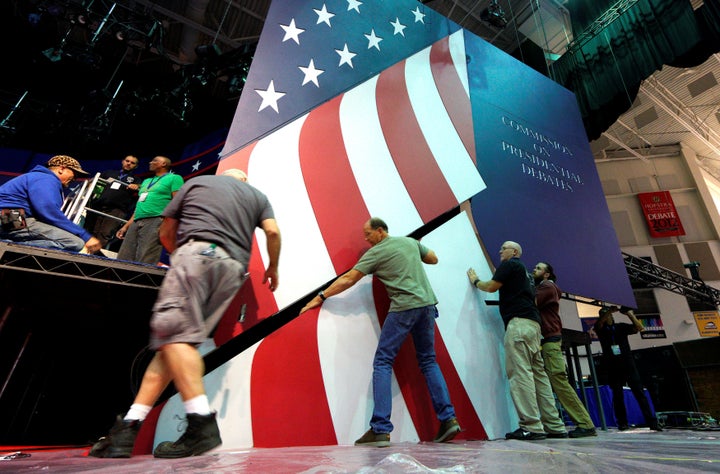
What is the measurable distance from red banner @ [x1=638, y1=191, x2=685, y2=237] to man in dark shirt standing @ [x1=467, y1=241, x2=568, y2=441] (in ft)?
44.7

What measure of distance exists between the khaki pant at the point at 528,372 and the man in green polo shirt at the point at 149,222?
9.42 feet

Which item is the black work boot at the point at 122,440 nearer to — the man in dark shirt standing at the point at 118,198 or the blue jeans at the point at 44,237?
the blue jeans at the point at 44,237

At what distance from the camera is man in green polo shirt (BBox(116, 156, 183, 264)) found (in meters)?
2.99

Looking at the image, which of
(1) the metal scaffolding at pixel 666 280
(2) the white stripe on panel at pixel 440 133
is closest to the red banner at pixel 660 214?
(1) the metal scaffolding at pixel 666 280

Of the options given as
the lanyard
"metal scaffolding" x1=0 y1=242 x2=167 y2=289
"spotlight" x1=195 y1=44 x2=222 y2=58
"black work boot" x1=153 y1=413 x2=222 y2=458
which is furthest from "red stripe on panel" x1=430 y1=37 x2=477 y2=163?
"spotlight" x1=195 y1=44 x2=222 y2=58

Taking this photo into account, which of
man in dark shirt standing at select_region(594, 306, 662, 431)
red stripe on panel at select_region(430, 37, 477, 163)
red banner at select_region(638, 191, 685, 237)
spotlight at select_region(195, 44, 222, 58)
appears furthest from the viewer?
red banner at select_region(638, 191, 685, 237)

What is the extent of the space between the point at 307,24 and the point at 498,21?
16.2 ft

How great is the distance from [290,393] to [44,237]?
1809 millimetres

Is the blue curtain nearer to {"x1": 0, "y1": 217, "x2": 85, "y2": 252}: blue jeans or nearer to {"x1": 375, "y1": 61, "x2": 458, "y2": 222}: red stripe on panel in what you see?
{"x1": 375, "y1": 61, "x2": 458, "y2": 222}: red stripe on panel

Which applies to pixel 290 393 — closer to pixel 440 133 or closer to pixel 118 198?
pixel 440 133

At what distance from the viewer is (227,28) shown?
8.66 metres

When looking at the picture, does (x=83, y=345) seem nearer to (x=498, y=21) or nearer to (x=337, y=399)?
(x=337, y=399)

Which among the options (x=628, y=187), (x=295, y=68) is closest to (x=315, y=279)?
(x=295, y=68)

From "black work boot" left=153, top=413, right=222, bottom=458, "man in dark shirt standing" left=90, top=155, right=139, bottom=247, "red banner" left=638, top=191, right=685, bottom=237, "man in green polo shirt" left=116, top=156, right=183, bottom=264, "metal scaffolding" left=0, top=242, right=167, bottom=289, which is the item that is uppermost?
"red banner" left=638, top=191, right=685, bottom=237
